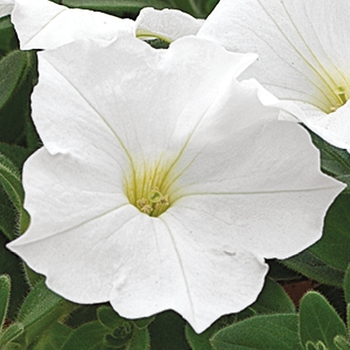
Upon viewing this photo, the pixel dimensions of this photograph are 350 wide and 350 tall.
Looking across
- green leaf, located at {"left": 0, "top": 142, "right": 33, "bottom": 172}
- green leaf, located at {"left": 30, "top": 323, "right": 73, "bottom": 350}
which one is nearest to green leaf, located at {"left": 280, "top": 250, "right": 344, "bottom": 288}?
green leaf, located at {"left": 30, "top": 323, "right": 73, "bottom": 350}

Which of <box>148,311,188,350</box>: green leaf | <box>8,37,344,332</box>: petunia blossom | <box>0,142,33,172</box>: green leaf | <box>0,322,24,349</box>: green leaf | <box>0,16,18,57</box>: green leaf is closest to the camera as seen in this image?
<box>8,37,344,332</box>: petunia blossom

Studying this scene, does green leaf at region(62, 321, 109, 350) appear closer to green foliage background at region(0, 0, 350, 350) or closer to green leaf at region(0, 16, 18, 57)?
green foliage background at region(0, 0, 350, 350)

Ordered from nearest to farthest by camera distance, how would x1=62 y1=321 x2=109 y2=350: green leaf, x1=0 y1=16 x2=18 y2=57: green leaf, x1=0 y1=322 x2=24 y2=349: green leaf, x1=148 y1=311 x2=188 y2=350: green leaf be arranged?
x1=0 y1=322 x2=24 y2=349: green leaf
x1=62 y1=321 x2=109 y2=350: green leaf
x1=148 y1=311 x2=188 y2=350: green leaf
x1=0 y1=16 x2=18 y2=57: green leaf

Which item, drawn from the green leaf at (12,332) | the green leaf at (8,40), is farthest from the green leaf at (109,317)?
the green leaf at (8,40)

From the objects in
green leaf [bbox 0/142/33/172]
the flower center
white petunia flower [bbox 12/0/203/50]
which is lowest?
green leaf [bbox 0/142/33/172]

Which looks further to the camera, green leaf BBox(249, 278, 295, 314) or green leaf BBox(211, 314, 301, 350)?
green leaf BBox(249, 278, 295, 314)

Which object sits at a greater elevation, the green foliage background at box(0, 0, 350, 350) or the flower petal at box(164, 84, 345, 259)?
the flower petal at box(164, 84, 345, 259)

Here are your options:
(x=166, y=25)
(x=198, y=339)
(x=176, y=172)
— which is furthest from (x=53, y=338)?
(x=166, y=25)
